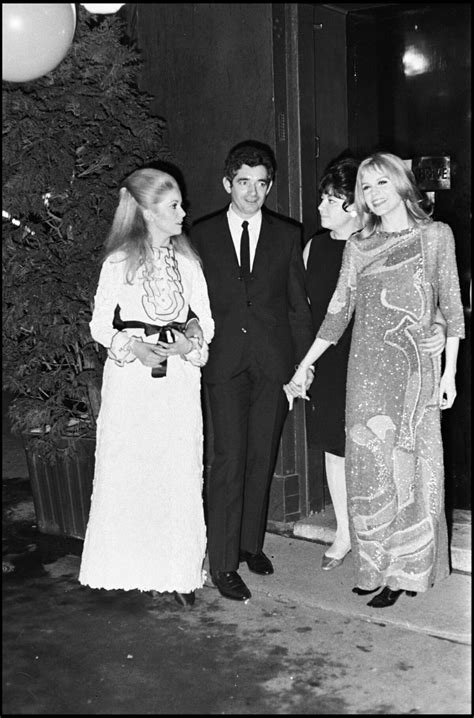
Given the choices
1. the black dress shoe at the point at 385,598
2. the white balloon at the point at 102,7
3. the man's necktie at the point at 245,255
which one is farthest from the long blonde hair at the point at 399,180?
the white balloon at the point at 102,7

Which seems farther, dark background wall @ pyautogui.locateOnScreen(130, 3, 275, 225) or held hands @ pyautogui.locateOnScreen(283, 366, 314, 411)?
dark background wall @ pyautogui.locateOnScreen(130, 3, 275, 225)

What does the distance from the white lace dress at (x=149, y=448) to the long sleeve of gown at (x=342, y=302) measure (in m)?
0.52

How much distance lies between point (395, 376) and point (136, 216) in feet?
4.33

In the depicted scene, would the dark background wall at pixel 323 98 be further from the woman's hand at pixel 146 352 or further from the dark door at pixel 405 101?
the woman's hand at pixel 146 352

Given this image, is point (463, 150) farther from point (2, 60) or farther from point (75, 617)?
point (75, 617)

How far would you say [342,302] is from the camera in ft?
13.6

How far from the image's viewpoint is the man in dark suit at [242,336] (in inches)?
170

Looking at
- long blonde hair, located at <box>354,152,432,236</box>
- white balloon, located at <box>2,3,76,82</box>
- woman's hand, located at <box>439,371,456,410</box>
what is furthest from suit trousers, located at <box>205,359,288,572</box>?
white balloon, located at <box>2,3,76,82</box>

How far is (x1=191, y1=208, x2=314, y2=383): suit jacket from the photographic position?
4.32 m

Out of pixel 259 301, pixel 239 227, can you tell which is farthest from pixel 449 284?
pixel 239 227

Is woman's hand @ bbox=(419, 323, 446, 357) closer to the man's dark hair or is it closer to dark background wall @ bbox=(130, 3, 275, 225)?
the man's dark hair

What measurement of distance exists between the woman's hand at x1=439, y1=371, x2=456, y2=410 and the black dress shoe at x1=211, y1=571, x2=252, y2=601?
49.4 inches

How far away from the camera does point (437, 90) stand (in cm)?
487

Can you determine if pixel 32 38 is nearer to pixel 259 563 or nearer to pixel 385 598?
pixel 259 563
